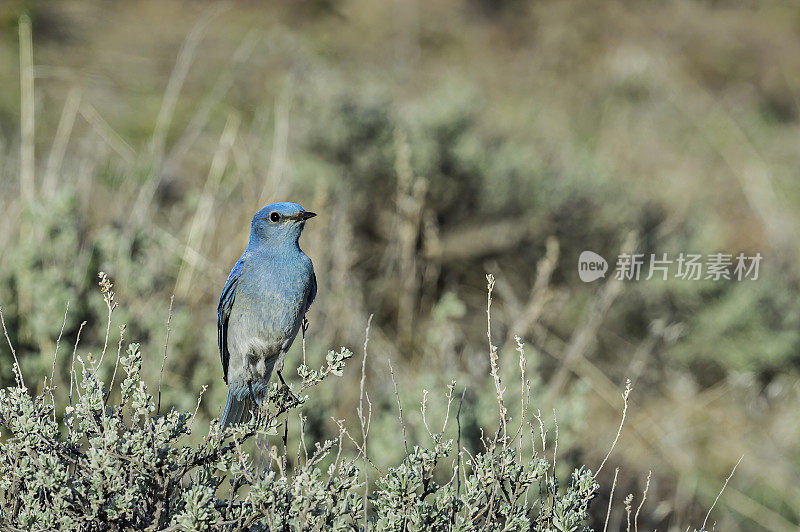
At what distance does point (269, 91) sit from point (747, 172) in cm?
487

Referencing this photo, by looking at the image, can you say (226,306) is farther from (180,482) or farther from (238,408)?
(180,482)

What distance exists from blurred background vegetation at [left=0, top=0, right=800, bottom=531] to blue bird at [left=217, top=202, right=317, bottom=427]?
0.72 m

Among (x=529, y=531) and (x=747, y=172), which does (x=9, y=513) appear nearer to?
(x=529, y=531)

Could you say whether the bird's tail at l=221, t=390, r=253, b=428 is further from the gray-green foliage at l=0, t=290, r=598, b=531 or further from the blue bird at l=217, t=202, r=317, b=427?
the gray-green foliage at l=0, t=290, r=598, b=531

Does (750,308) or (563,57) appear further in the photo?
(563,57)

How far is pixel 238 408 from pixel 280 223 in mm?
603

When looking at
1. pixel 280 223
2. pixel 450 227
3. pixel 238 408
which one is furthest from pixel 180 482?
pixel 450 227

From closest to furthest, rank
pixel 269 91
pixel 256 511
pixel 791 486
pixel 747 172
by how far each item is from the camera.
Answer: pixel 256 511, pixel 791 486, pixel 747 172, pixel 269 91

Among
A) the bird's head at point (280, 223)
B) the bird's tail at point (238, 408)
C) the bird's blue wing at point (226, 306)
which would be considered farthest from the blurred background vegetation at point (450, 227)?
the bird's head at point (280, 223)

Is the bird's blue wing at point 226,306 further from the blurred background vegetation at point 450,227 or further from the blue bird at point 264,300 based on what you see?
the blurred background vegetation at point 450,227

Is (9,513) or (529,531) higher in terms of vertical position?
(9,513)

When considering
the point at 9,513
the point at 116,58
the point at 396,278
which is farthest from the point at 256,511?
the point at 116,58

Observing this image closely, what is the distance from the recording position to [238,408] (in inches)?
99.1

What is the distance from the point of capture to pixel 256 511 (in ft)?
6.15
